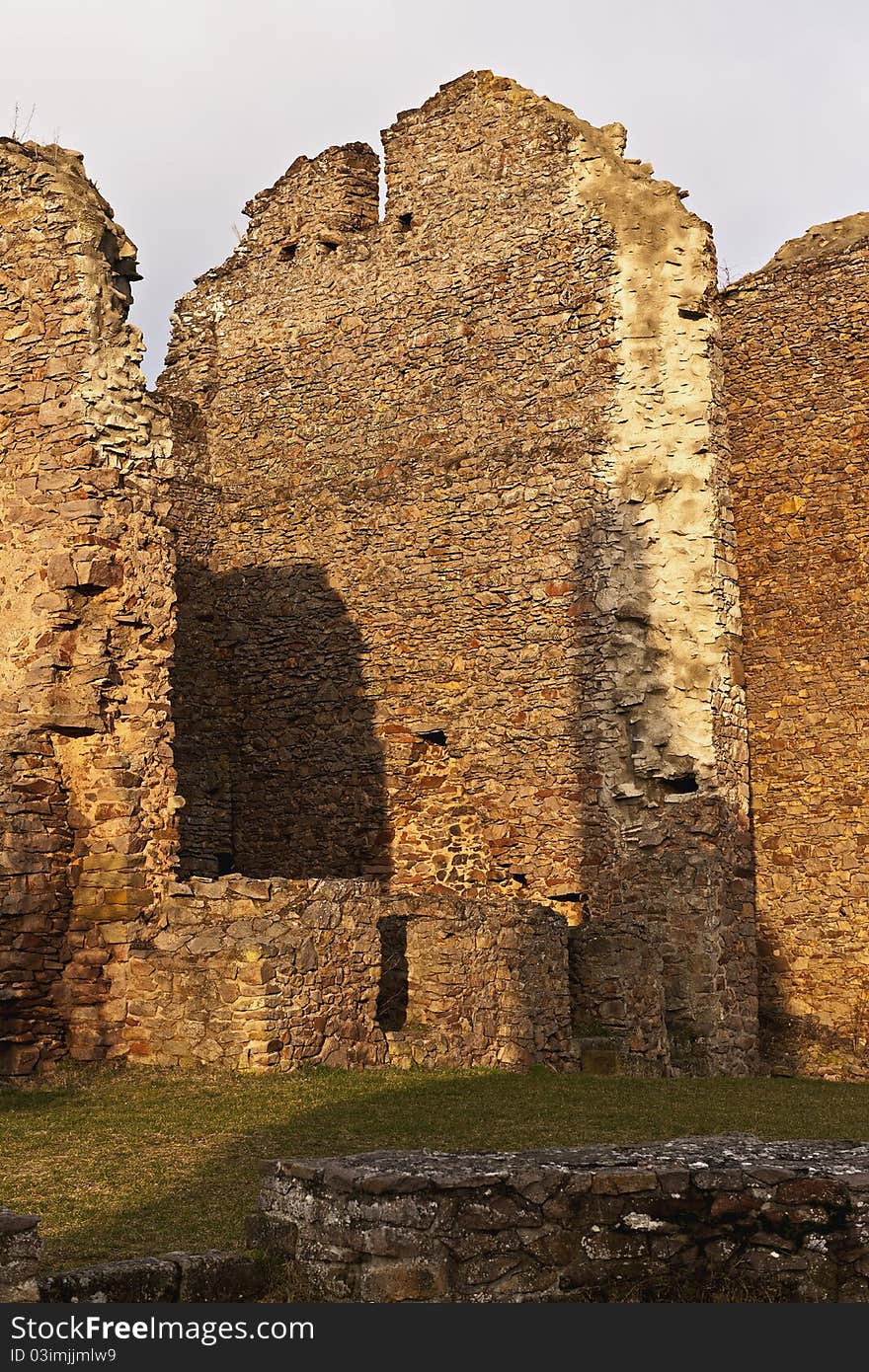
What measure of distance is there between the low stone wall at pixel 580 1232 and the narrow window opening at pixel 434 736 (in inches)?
421

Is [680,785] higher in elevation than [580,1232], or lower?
higher

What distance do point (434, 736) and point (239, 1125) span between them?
7.85 m

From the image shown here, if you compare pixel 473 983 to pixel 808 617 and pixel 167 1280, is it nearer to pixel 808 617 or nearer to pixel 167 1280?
pixel 167 1280

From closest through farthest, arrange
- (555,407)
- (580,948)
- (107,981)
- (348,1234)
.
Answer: (348,1234), (107,981), (580,948), (555,407)

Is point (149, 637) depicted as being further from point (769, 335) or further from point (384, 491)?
point (769, 335)

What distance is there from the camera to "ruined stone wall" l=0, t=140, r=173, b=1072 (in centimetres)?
1062

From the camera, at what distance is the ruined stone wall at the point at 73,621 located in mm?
10617

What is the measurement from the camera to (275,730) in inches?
682

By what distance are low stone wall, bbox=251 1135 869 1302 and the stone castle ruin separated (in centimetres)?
521

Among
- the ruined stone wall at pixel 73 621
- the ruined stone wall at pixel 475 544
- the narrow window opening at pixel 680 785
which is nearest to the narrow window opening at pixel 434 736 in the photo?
the ruined stone wall at pixel 475 544

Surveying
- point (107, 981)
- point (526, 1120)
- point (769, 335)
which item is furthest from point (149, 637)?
point (769, 335)

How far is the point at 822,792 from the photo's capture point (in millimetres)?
17125

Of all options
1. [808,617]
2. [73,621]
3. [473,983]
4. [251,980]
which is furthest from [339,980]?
[808,617]

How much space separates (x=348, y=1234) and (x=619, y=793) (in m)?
9.75
